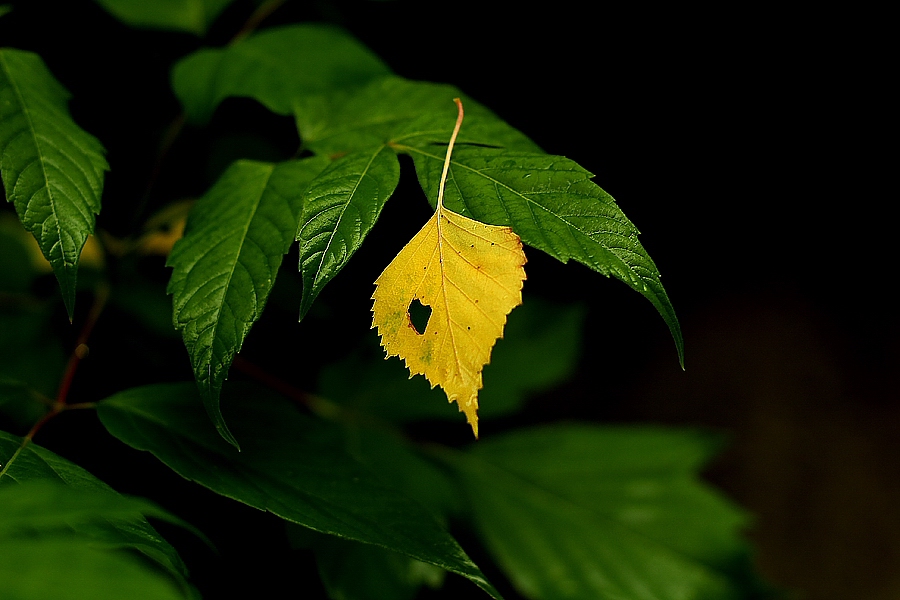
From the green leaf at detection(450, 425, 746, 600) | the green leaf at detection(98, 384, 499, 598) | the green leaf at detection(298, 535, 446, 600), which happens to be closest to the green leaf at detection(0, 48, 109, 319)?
the green leaf at detection(98, 384, 499, 598)

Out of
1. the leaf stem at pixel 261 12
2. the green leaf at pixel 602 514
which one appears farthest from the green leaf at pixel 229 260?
the green leaf at pixel 602 514

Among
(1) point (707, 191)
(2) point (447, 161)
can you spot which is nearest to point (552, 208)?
(2) point (447, 161)

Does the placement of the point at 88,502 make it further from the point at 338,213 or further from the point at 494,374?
the point at 494,374

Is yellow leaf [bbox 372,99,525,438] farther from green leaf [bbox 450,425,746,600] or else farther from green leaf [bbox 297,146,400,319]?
green leaf [bbox 450,425,746,600]

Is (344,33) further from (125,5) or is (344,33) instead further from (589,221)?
(589,221)

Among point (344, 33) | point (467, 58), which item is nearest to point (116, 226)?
point (344, 33)

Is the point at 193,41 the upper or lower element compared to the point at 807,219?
upper

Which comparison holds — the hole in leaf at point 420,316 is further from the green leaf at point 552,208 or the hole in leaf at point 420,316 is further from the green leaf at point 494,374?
the green leaf at point 494,374
